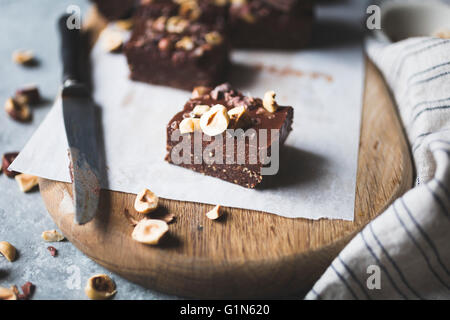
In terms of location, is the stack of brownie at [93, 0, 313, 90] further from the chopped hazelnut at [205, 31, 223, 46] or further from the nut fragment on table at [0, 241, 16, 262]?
the nut fragment on table at [0, 241, 16, 262]

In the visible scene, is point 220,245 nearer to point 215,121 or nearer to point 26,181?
point 215,121

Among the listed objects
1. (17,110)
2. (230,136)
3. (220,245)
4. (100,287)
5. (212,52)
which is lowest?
(100,287)

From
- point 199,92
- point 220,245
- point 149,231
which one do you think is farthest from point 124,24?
point 220,245

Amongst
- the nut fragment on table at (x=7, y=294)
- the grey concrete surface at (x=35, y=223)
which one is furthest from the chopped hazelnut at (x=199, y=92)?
the nut fragment on table at (x=7, y=294)

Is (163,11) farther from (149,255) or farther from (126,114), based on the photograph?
(149,255)

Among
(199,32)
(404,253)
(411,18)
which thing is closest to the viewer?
(404,253)

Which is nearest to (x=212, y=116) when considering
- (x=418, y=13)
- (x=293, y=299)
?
(x=293, y=299)

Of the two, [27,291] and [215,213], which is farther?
[215,213]

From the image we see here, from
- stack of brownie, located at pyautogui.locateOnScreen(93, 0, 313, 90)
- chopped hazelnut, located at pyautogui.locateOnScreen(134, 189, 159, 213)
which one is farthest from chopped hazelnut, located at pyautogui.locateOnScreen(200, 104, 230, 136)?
stack of brownie, located at pyautogui.locateOnScreen(93, 0, 313, 90)
